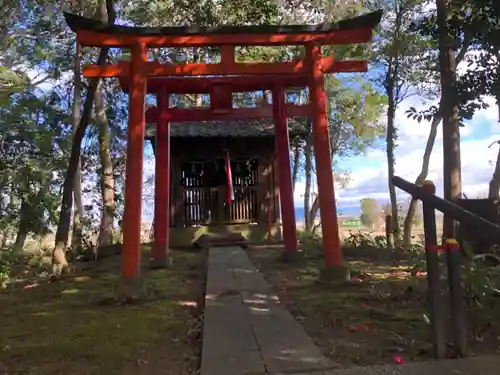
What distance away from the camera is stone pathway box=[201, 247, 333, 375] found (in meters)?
2.93

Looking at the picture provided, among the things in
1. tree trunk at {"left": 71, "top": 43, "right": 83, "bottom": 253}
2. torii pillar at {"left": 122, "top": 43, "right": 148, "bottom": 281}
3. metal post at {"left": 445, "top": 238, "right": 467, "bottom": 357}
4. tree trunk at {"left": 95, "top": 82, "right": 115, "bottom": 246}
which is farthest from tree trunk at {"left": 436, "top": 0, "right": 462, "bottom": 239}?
tree trunk at {"left": 95, "top": 82, "right": 115, "bottom": 246}

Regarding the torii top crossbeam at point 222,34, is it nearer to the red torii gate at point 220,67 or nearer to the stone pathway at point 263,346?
the red torii gate at point 220,67

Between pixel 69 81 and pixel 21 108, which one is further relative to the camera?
pixel 69 81

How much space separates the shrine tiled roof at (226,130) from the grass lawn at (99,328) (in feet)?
19.4

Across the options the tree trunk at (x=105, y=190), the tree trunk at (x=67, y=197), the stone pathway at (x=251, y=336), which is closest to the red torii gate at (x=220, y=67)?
the stone pathway at (x=251, y=336)

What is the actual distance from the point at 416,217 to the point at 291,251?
261 inches

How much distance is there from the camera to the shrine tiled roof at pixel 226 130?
12.6 meters

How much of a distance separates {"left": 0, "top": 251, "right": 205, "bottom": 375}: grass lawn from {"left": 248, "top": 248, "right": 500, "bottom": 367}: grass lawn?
1.06 m

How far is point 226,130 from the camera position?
13.0 m

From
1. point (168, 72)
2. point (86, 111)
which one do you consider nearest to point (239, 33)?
point (168, 72)

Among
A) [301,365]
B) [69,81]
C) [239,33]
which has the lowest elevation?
[301,365]

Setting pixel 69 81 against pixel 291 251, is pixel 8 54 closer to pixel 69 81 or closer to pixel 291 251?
pixel 69 81

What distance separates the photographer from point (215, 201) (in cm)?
1332

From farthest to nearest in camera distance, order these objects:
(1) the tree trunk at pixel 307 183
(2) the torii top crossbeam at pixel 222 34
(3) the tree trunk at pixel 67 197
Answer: (1) the tree trunk at pixel 307 183, (3) the tree trunk at pixel 67 197, (2) the torii top crossbeam at pixel 222 34
